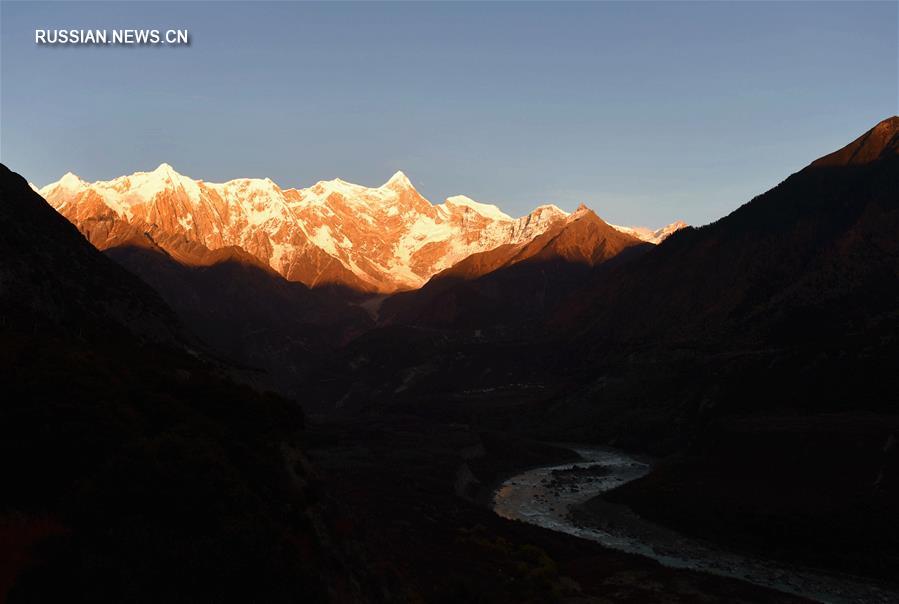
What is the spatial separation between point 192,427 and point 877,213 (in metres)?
181

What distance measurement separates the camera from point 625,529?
8512cm

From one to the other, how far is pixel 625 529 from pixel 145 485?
70.2 meters

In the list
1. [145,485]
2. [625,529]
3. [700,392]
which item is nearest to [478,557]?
[625,529]

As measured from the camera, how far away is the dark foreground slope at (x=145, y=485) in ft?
61.3

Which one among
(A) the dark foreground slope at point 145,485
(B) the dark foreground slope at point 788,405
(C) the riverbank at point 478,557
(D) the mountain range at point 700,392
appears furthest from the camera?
(B) the dark foreground slope at point 788,405

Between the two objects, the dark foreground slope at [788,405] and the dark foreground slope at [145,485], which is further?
the dark foreground slope at [788,405]

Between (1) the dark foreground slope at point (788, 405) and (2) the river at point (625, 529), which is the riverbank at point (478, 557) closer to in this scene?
(2) the river at point (625, 529)

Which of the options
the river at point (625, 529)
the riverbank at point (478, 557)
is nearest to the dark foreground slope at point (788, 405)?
the river at point (625, 529)

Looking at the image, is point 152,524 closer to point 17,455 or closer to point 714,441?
point 17,455

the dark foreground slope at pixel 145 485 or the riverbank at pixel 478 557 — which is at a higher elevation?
the dark foreground slope at pixel 145 485

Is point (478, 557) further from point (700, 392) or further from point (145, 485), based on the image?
point (700, 392)

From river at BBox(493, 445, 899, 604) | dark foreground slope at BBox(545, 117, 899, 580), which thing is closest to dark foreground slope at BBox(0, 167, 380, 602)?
river at BBox(493, 445, 899, 604)

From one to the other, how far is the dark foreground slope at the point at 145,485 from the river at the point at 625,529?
4475 centimetres

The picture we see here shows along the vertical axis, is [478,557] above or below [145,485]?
below
